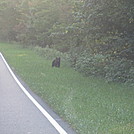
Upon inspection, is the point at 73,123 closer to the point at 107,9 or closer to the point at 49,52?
the point at 107,9

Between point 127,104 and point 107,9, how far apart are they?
690 centimetres

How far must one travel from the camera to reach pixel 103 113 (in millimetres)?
9164

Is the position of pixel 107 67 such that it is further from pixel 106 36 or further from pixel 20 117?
pixel 20 117

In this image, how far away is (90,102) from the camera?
1070cm

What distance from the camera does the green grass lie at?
25.8 ft

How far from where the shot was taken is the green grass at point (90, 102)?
7.86 m

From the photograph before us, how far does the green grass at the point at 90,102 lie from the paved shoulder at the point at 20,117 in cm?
56

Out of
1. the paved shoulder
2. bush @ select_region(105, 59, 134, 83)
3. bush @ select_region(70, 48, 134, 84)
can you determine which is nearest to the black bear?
bush @ select_region(70, 48, 134, 84)

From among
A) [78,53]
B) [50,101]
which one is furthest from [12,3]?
[50,101]

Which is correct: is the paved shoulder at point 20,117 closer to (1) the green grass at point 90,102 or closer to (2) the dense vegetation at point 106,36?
(1) the green grass at point 90,102

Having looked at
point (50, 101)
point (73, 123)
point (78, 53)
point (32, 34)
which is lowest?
point (32, 34)

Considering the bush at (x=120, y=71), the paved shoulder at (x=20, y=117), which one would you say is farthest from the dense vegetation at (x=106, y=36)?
the paved shoulder at (x=20, y=117)

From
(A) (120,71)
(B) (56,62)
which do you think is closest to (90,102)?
(A) (120,71)

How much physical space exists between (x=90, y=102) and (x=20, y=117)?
2.57 m
